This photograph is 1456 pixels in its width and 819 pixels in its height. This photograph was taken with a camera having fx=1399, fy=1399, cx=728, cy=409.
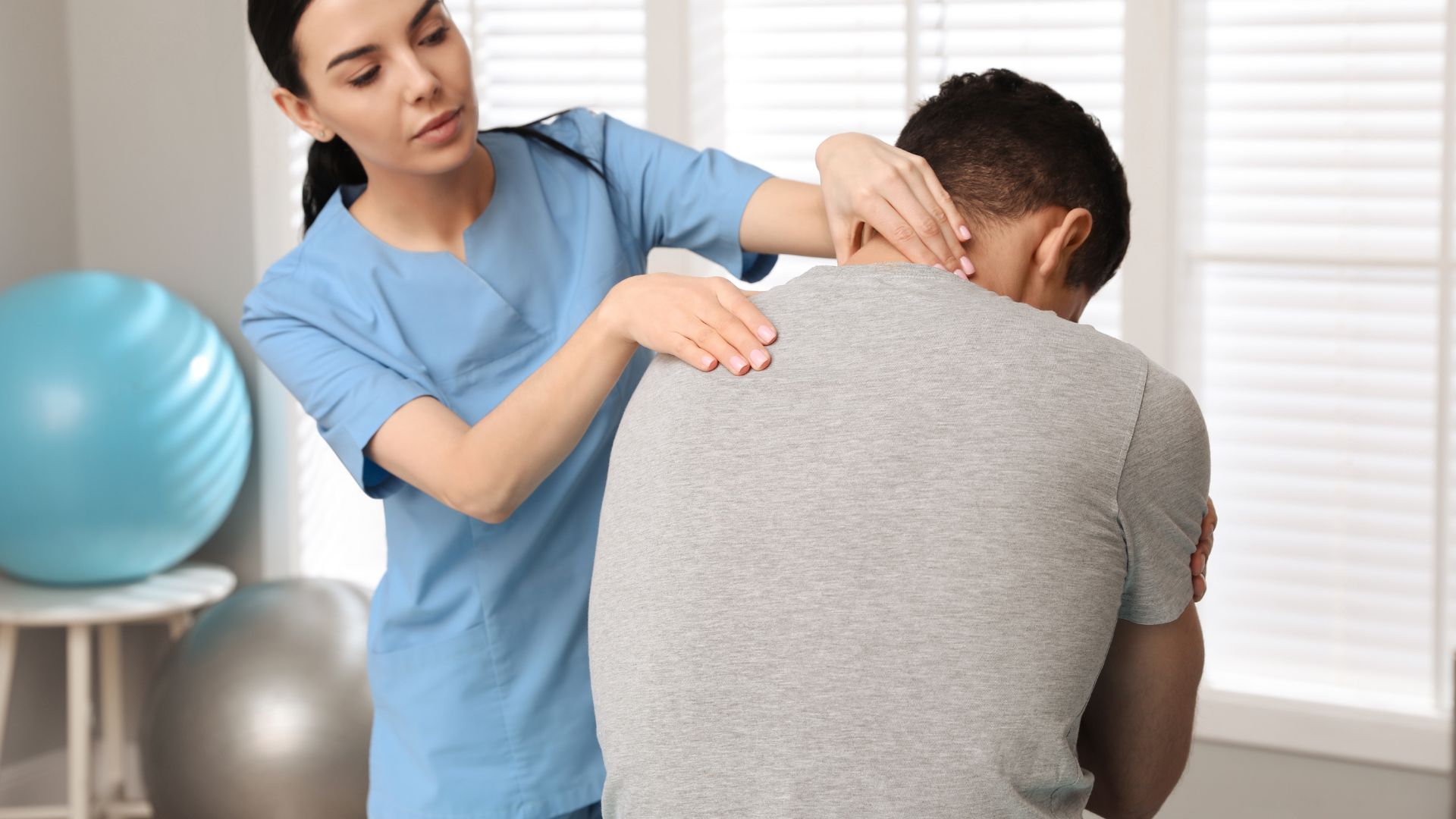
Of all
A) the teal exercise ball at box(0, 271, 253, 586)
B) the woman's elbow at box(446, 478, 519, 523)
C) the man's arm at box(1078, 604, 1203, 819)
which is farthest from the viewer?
the teal exercise ball at box(0, 271, 253, 586)

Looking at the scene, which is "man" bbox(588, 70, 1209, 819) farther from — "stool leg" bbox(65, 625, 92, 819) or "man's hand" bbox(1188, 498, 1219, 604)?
"stool leg" bbox(65, 625, 92, 819)

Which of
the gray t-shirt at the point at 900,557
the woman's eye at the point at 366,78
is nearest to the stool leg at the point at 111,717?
the woman's eye at the point at 366,78

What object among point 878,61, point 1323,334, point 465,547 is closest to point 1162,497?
point 465,547

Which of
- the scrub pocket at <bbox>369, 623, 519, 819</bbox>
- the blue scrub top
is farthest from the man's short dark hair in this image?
the scrub pocket at <bbox>369, 623, 519, 819</bbox>

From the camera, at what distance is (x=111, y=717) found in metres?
2.88

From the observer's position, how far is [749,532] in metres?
0.95

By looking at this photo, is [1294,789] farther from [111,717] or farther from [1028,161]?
[111,717]

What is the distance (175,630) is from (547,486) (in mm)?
1862

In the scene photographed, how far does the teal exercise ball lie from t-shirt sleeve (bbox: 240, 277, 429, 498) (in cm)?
134

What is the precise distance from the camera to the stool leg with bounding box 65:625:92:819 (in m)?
2.66

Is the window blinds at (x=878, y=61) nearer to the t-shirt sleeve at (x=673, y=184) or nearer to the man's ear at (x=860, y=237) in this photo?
the t-shirt sleeve at (x=673, y=184)

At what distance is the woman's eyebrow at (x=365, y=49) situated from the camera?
124cm

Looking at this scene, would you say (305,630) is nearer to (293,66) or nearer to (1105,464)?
(293,66)

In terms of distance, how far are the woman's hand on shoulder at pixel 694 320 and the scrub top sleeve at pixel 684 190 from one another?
0.38m
